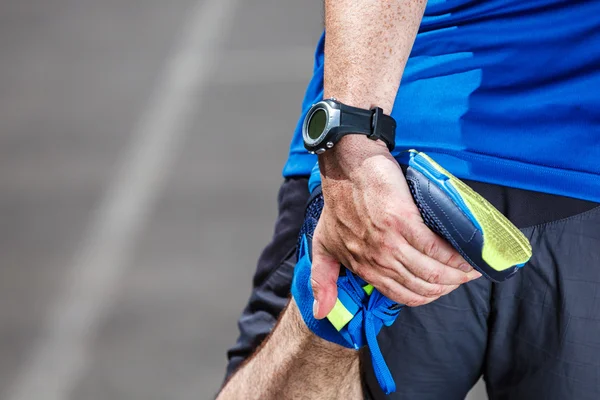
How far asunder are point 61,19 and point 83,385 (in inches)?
167

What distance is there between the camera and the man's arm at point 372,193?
1.31 meters

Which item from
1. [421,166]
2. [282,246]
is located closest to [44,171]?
[282,246]

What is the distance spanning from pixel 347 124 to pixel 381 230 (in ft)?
0.64

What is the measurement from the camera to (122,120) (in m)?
5.23

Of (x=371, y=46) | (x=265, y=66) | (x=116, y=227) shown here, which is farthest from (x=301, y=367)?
Answer: (x=265, y=66)

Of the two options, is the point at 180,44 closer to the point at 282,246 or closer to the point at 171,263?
the point at 171,263

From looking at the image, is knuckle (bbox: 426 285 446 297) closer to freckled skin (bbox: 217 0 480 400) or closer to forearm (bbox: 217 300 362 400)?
freckled skin (bbox: 217 0 480 400)

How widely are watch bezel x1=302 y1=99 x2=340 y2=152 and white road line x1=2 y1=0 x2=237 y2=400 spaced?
218 centimetres

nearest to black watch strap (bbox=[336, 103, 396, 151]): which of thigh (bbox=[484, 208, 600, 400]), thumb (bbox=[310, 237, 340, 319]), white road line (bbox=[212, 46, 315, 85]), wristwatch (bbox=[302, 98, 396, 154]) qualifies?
wristwatch (bbox=[302, 98, 396, 154])

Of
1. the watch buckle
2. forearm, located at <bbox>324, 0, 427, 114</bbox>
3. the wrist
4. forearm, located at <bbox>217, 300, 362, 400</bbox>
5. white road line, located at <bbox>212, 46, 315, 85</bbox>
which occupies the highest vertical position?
white road line, located at <bbox>212, 46, 315, 85</bbox>

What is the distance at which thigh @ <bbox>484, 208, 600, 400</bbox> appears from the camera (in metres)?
1.46

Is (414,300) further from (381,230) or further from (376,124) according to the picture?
(376,124)

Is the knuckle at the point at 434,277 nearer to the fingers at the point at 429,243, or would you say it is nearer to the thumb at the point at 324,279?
the fingers at the point at 429,243

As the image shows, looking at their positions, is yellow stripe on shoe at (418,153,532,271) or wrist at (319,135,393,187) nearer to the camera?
yellow stripe on shoe at (418,153,532,271)
